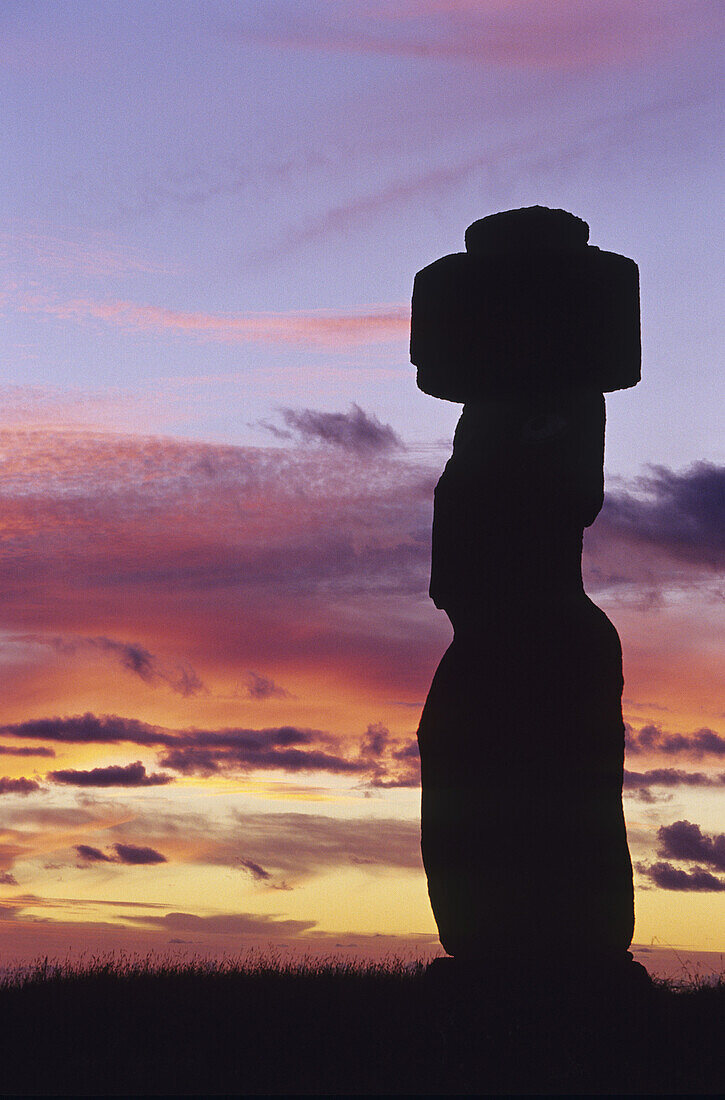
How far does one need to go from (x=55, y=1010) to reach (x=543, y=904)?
3934 mm

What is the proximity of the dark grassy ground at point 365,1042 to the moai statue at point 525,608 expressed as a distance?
462mm

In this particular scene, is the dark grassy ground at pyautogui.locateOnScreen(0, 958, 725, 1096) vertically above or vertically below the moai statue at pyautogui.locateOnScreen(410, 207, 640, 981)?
below

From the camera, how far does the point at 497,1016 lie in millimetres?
9766

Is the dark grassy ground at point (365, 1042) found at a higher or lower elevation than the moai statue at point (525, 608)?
lower

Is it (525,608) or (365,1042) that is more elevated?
(525,608)

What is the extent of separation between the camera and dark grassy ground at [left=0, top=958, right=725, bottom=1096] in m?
9.08

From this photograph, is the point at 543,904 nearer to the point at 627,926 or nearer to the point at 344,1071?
the point at 627,926

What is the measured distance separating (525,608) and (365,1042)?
339cm

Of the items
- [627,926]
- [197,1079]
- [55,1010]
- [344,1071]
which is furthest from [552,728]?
[55,1010]

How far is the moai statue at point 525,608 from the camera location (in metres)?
10.2

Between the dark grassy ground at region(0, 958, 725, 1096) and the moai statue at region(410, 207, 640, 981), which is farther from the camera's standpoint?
the moai statue at region(410, 207, 640, 981)

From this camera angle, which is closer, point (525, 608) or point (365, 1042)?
point (365, 1042)

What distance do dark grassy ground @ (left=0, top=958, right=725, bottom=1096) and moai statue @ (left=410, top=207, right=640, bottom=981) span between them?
46 cm

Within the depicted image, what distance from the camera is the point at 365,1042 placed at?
383 inches
